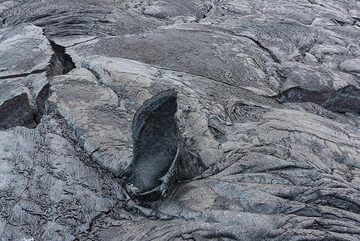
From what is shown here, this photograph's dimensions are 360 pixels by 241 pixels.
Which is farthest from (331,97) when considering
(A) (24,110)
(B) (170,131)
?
(A) (24,110)

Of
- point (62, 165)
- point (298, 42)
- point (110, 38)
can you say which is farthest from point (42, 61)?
point (298, 42)

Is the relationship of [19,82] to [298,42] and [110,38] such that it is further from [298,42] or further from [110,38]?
[298,42]

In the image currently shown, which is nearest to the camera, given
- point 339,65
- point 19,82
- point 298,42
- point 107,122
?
point 107,122

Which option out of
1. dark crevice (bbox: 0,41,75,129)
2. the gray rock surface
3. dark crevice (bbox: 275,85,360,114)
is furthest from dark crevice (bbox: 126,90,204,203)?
dark crevice (bbox: 275,85,360,114)

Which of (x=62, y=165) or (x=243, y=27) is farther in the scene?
(x=243, y=27)

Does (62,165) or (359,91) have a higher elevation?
(62,165)

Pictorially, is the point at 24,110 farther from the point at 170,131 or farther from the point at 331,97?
the point at 331,97

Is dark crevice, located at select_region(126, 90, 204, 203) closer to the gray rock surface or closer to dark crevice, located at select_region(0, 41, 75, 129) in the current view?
the gray rock surface
